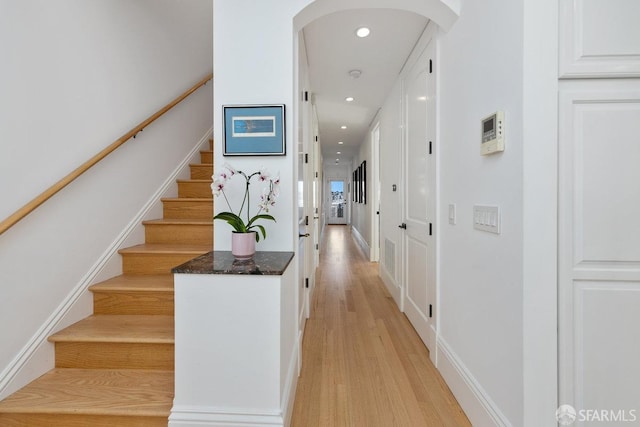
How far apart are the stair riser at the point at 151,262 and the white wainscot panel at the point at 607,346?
229 centimetres

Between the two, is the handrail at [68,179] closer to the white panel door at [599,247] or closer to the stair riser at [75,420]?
the stair riser at [75,420]

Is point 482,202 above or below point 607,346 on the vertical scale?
above

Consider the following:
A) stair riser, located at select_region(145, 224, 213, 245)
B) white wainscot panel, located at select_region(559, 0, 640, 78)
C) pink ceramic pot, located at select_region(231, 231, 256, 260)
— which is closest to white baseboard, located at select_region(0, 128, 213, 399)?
stair riser, located at select_region(145, 224, 213, 245)

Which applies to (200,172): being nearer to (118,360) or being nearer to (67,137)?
(67,137)

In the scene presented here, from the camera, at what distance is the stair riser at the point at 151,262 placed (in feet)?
6.81

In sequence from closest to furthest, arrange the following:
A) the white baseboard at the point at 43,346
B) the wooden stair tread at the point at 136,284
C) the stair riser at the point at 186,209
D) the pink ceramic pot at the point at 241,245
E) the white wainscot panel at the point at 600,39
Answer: the white wainscot panel at the point at 600,39
the white baseboard at the point at 43,346
the pink ceramic pot at the point at 241,245
the wooden stair tread at the point at 136,284
the stair riser at the point at 186,209

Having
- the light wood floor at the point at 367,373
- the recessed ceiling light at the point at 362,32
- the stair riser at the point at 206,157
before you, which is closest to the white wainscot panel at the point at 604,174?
the light wood floor at the point at 367,373

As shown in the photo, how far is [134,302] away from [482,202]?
7.27 ft

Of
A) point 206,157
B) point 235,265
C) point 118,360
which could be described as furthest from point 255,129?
point 206,157

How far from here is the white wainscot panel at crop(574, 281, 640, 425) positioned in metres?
1.11

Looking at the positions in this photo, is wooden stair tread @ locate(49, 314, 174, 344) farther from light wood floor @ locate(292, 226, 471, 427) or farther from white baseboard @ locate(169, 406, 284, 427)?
light wood floor @ locate(292, 226, 471, 427)

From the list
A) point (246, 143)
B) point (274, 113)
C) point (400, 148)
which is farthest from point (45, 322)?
point (400, 148)

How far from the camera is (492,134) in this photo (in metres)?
1.29

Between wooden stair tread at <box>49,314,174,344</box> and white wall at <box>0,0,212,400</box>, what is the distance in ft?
0.37
